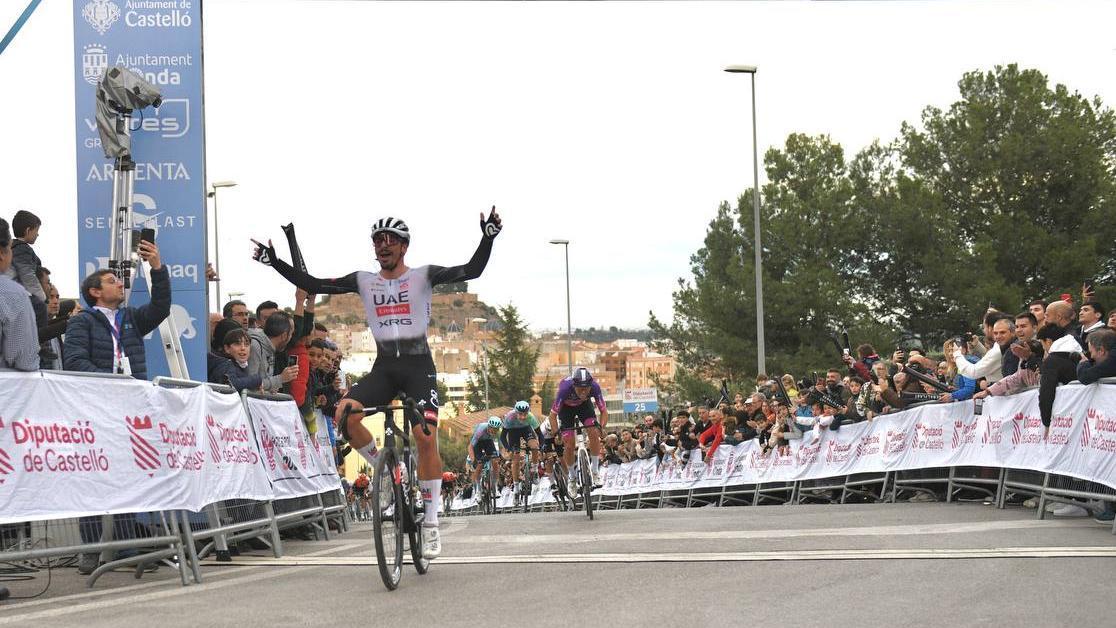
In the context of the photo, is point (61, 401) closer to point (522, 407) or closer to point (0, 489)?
point (0, 489)

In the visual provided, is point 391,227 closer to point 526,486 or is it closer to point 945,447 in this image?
point 945,447

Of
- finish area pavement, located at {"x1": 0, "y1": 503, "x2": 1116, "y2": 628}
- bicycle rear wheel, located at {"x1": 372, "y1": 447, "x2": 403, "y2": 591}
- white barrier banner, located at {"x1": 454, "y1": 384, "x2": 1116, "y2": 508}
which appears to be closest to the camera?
finish area pavement, located at {"x1": 0, "y1": 503, "x2": 1116, "y2": 628}

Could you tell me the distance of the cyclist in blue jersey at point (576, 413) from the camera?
56.2 feet

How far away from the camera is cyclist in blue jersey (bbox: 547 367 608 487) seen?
1712 centimetres

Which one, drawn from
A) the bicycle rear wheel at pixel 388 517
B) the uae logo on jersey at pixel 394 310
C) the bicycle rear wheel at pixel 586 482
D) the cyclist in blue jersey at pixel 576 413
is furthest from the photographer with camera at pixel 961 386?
the bicycle rear wheel at pixel 388 517

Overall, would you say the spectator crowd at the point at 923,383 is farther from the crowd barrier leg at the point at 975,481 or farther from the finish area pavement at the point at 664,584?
the finish area pavement at the point at 664,584

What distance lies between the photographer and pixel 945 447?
698 inches

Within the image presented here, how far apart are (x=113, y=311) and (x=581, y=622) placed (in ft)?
16.5

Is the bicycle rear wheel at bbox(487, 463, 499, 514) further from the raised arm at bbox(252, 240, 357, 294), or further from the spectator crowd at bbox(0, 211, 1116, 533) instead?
the raised arm at bbox(252, 240, 357, 294)

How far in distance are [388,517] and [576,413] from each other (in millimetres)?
8596

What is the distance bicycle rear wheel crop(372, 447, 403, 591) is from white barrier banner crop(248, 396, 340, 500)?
9.79 ft

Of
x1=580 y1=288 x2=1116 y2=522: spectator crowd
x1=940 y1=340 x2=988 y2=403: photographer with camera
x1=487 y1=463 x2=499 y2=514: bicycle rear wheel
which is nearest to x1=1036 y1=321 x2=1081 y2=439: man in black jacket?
x1=580 y1=288 x2=1116 y2=522: spectator crowd

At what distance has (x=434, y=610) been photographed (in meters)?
7.89

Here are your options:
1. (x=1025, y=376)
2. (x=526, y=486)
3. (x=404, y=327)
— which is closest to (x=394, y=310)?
(x=404, y=327)
